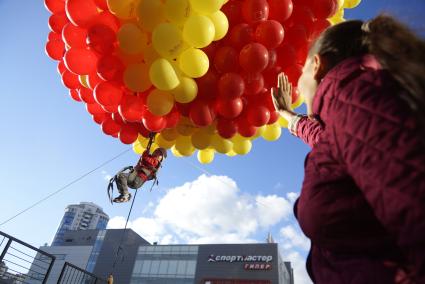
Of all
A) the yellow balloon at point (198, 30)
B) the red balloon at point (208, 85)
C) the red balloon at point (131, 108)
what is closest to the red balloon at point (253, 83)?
the red balloon at point (208, 85)

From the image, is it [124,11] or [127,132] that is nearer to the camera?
[124,11]

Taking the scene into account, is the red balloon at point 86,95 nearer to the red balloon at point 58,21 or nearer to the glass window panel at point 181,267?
the red balloon at point 58,21

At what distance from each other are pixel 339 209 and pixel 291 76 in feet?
8.07

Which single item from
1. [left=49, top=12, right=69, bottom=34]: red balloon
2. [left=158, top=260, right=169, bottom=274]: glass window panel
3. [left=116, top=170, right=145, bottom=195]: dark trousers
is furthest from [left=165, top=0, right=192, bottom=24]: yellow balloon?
[left=158, top=260, right=169, bottom=274]: glass window panel

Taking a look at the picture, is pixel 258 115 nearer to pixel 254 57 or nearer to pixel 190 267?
pixel 254 57

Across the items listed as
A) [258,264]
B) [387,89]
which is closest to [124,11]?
[387,89]

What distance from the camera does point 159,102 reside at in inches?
112

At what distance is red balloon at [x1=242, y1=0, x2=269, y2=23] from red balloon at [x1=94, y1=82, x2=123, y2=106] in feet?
4.64

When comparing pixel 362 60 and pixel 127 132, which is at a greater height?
pixel 127 132

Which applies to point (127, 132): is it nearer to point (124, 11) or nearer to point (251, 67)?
point (124, 11)

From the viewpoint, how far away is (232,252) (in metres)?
31.0

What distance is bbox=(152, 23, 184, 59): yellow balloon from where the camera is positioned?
253 centimetres

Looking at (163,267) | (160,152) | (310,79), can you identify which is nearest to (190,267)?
(163,267)

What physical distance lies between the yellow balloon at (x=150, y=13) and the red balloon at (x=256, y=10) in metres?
0.76
